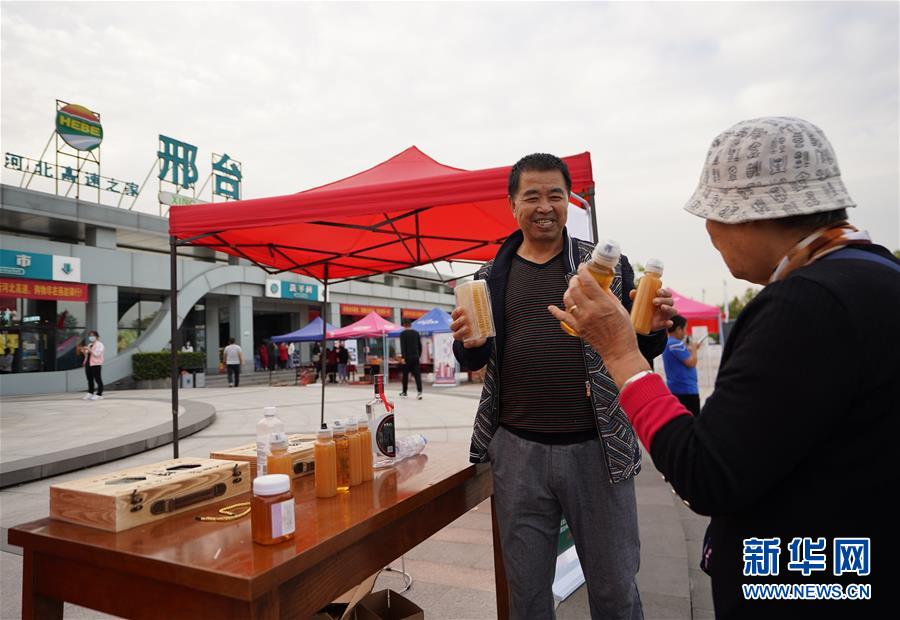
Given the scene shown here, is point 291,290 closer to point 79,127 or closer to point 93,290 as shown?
point 93,290

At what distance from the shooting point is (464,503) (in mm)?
2146

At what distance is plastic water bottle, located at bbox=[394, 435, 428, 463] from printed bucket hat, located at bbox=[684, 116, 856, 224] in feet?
5.71

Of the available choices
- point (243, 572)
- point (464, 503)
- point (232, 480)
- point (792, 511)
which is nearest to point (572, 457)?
point (464, 503)

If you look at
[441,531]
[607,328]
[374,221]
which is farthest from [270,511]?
[374,221]

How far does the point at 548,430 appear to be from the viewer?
5.85 ft

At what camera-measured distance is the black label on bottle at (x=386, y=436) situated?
218 centimetres

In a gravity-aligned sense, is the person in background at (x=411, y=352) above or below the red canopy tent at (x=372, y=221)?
below

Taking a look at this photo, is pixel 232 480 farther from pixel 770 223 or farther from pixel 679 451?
pixel 770 223

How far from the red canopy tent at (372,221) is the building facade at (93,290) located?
14470mm

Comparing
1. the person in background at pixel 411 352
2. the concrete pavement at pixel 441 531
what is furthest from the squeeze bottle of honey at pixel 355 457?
the person in background at pixel 411 352

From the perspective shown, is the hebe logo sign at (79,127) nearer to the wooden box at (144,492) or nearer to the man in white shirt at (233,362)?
the man in white shirt at (233,362)

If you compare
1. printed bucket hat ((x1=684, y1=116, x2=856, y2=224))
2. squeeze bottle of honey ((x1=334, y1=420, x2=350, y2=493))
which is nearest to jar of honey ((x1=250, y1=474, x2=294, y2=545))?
squeeze bottle of honey ((x1=334, y1=420, x2=350, y2=493))

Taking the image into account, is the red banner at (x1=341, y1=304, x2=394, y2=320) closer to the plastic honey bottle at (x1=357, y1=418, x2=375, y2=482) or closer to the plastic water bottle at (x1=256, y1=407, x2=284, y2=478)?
the plastic honey bottle at (x1=357, y1=418, x2=375, y2=482)

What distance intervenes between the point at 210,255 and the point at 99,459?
19.4 m
